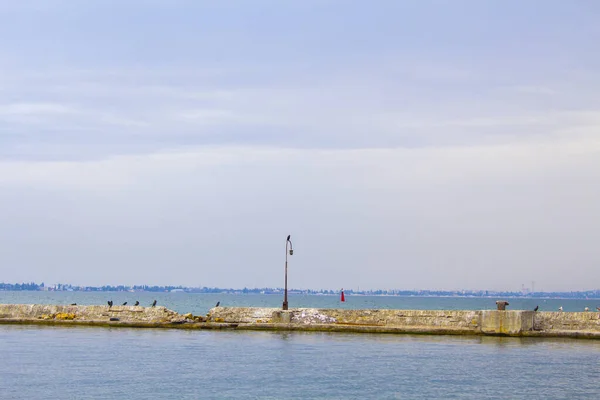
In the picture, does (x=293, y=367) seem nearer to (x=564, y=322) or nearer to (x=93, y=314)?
(x=564, y=322)

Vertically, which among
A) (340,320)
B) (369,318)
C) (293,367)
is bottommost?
(293,367)

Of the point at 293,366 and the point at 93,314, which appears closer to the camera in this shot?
the point at 293,366

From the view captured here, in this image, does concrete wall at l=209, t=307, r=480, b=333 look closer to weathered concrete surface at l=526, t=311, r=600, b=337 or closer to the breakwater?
the breakwater

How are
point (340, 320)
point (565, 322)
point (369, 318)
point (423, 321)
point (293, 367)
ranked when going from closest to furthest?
point (293, 367)
point (565, 322)
point (423, 321)
point (369, 318)
point (340, 320)

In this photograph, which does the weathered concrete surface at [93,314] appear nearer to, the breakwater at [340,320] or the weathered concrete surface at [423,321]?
the breakwater at [340,320]

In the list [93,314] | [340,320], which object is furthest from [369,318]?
[93,314]

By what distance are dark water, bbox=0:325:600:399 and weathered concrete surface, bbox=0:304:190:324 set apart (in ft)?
17.6

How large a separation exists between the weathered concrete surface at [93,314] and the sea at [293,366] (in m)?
4.83

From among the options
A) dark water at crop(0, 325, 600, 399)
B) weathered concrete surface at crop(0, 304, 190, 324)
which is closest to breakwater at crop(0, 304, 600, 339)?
weathered concrete surface at crop(0, 304, 190, 324)

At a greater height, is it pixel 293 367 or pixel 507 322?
pixel 507 322

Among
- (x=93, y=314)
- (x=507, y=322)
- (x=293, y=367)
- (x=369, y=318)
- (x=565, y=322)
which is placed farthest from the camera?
(x=93, y=314)

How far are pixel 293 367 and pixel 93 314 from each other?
22.0m

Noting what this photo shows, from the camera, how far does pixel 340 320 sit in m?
42.7

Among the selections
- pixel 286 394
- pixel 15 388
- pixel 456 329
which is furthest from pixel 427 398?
pixel 456 329
